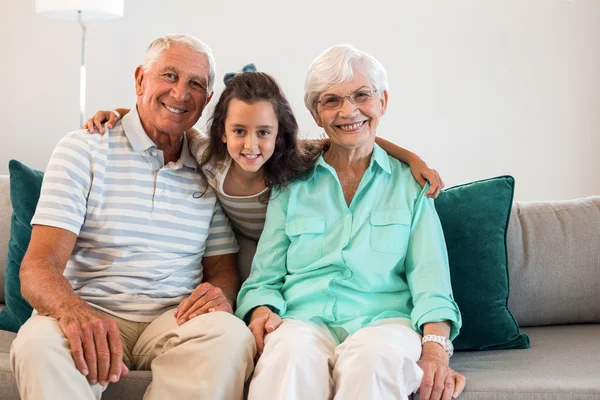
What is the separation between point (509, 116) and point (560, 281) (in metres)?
1.98

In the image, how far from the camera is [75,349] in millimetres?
1622

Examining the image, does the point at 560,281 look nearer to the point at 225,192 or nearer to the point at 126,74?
the point at 225,192

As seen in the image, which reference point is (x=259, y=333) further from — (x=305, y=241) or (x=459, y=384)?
(x=459, y=384)

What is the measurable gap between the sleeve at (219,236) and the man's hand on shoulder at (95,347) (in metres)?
0.52

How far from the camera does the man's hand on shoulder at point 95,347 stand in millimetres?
1627

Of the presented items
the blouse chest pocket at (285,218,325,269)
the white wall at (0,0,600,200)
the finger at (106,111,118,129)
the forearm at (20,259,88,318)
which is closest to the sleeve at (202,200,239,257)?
the blouse chest pocket at (285,218,325,269)

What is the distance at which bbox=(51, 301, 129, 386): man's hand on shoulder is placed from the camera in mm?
1627

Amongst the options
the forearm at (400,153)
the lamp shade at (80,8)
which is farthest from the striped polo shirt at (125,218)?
the lamp shade at (80,8)

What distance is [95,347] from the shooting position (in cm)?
165

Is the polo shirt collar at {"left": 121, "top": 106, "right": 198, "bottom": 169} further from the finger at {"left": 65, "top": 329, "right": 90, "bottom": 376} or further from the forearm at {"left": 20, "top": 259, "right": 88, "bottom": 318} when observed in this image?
the finger at {"left": 65, "top": 329, "right": 90, "bottom": 376}

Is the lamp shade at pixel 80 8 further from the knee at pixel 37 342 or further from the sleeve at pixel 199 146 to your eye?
the knee at pixel 37 342

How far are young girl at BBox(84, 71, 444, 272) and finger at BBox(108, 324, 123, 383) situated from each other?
55cm

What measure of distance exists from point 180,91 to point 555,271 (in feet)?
3.86

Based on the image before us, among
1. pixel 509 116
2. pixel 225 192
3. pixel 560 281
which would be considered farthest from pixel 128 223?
pixel 509 116
